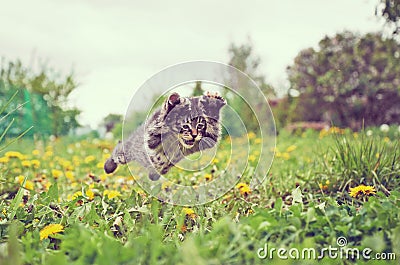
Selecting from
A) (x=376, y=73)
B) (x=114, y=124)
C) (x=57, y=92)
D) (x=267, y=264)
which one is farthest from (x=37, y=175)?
(x=376, y=73)

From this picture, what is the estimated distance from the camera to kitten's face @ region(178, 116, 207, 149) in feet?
7.55

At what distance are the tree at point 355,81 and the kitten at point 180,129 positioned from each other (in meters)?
8.14

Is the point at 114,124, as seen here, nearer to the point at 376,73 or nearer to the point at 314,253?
the point at 376,73

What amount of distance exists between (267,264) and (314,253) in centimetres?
19

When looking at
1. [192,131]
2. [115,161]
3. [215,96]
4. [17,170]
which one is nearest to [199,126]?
[192,131]

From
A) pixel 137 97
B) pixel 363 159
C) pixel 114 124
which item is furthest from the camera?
pixel 114 124

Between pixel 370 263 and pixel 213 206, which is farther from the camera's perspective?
pixel 213 206

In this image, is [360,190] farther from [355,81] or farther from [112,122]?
[355,81]

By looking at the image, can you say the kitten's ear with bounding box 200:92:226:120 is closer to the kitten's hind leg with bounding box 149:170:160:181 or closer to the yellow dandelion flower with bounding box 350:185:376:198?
the kitten's hind leg with bounding box 149:170:160:181

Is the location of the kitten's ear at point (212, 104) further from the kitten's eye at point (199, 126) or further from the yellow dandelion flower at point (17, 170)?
the yellow dandelion flower at point (17, 170)

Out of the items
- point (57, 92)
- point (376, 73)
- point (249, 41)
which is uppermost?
point (249, 41)

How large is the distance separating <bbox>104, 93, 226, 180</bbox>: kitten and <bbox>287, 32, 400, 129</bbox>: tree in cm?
814

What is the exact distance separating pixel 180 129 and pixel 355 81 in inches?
352

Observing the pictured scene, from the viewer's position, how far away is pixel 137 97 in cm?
242
